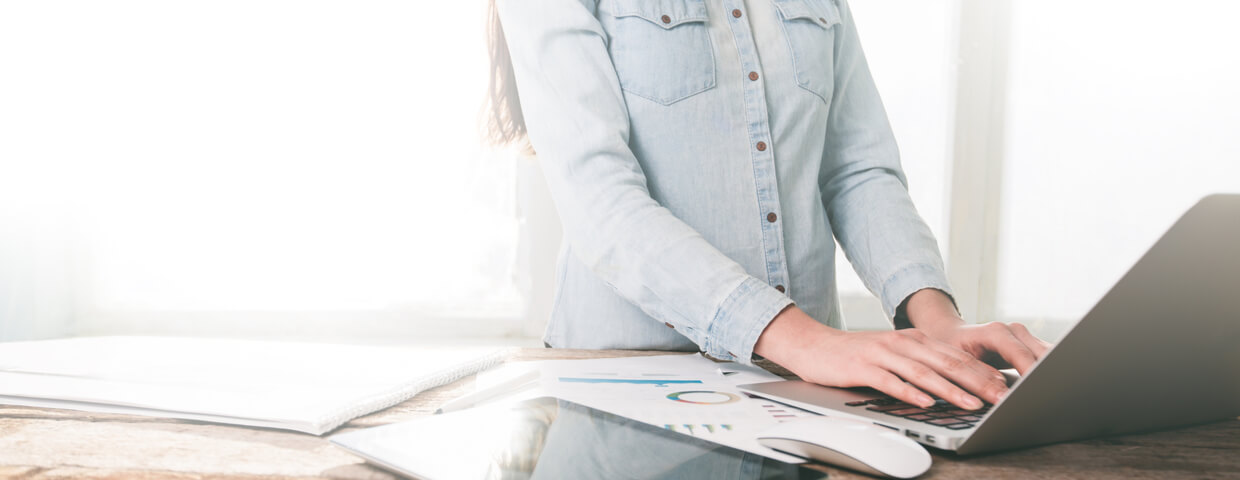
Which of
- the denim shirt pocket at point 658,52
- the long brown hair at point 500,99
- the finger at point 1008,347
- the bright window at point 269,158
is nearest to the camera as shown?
the finger at point 1008,347

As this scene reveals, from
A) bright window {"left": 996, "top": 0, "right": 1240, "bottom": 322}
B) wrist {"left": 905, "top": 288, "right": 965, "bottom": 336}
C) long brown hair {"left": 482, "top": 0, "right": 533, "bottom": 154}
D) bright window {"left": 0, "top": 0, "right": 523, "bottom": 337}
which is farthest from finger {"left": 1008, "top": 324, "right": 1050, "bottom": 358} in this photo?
bright window {"left": 996, "top": 0, "right": 1240, "bottom": 322}

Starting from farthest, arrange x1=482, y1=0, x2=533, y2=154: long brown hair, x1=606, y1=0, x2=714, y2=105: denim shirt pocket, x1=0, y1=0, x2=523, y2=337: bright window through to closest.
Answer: x1=0, y1=0, x2=523, y2=337: bright window, x1=482, y1=0, x2=533, y2=154: long brown hair, x1=606, y1=0, x2=714, y2=105: denim shirt pocket

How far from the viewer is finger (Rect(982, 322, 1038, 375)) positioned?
0.68m

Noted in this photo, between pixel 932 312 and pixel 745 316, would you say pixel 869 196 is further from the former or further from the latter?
pixel 745 316

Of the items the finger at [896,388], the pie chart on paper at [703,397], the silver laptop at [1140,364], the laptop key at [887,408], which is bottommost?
the pie chart on paper at [703,397]

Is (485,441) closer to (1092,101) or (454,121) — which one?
(454,121)

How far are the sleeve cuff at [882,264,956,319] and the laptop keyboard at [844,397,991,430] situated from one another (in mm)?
395

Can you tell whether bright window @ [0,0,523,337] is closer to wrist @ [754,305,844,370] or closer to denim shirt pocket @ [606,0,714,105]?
denim shirt pocket @ [606,0,714,105]

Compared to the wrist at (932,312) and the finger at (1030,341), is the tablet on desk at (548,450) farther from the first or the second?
the wrist at (932,312)

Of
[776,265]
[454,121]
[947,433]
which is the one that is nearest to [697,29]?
[776,265]

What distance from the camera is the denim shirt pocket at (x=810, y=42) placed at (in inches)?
44.1

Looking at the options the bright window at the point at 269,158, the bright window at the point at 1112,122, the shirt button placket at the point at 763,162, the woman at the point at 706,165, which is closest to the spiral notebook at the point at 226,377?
the woman at the point at 706,165

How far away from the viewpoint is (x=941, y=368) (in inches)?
23.5

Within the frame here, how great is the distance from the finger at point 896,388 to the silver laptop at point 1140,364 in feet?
0.04
